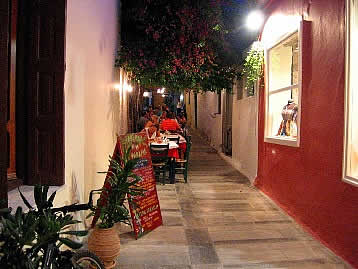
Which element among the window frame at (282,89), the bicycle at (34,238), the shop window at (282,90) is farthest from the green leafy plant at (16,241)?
the shop window at (282,90)

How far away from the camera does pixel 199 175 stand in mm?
9422

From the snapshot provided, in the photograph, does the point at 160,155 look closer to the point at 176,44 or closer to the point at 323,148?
the point at 176,44

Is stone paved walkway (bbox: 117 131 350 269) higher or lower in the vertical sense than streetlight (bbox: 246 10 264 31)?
lower

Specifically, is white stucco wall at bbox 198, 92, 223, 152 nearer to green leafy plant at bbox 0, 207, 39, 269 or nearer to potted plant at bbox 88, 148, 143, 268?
potted plant at bbox 88, 148, 143, 268

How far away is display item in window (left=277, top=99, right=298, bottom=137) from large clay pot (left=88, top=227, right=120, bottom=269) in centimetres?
350

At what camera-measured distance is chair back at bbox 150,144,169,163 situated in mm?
7953

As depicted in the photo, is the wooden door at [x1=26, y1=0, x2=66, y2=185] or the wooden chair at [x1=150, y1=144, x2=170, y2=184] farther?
the wooden chair at [x1=150, y1=144, x2=170, y2=184]

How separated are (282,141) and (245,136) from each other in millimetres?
3114

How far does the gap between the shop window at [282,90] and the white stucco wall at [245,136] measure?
90 centimetres

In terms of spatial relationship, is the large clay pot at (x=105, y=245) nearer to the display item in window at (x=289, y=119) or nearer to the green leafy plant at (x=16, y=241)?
the green leafy plant at (x=16, y=241)

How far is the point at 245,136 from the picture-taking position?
8.96m

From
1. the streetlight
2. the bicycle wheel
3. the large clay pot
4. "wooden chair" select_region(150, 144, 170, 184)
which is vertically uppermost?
the streetlight

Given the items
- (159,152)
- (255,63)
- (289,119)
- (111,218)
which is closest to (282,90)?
(289,119)

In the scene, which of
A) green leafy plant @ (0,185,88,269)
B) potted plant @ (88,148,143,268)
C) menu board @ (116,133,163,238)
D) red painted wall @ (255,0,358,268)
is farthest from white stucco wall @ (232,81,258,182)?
green leafy plant @ (0,185,88,269)
